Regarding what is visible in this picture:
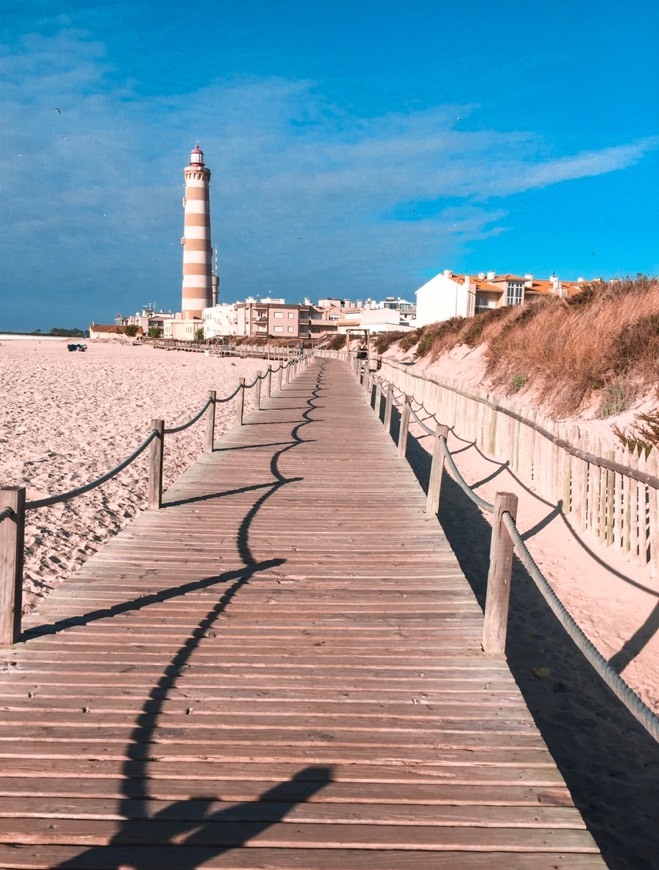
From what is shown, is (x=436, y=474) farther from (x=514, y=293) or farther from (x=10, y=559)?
(x=514, y=293)

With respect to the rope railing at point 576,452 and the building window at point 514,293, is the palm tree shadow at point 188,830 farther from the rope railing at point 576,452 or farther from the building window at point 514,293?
the building window at point 514,293

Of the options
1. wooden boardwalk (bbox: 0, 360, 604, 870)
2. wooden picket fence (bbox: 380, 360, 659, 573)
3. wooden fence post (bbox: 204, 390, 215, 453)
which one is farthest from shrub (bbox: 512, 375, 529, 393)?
wooden boardwalk (bbox: 0, 360, 604, 870)

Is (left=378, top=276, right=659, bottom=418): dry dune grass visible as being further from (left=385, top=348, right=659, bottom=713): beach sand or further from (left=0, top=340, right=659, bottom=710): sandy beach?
(left=0, top=340, right=659, bottom=710): sandy beach

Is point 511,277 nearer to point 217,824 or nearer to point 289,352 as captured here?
point 289,352

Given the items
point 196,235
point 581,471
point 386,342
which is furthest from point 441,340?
point 196,235

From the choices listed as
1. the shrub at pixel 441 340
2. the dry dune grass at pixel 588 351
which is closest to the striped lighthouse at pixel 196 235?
the shrub at pixel 441 340

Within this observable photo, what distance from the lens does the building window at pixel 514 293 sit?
2216 inches

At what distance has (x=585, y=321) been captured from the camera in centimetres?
1361

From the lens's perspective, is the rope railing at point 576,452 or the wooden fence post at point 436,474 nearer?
the rope railing at point 576,452

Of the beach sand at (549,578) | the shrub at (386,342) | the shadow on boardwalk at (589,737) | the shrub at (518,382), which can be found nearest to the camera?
the shadow on boardwalk at (589,737)

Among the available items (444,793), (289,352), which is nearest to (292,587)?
(444,793)

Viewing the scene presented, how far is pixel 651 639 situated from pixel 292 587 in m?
2.93

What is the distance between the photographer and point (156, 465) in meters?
6.83

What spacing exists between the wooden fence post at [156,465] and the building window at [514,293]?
53.2m
